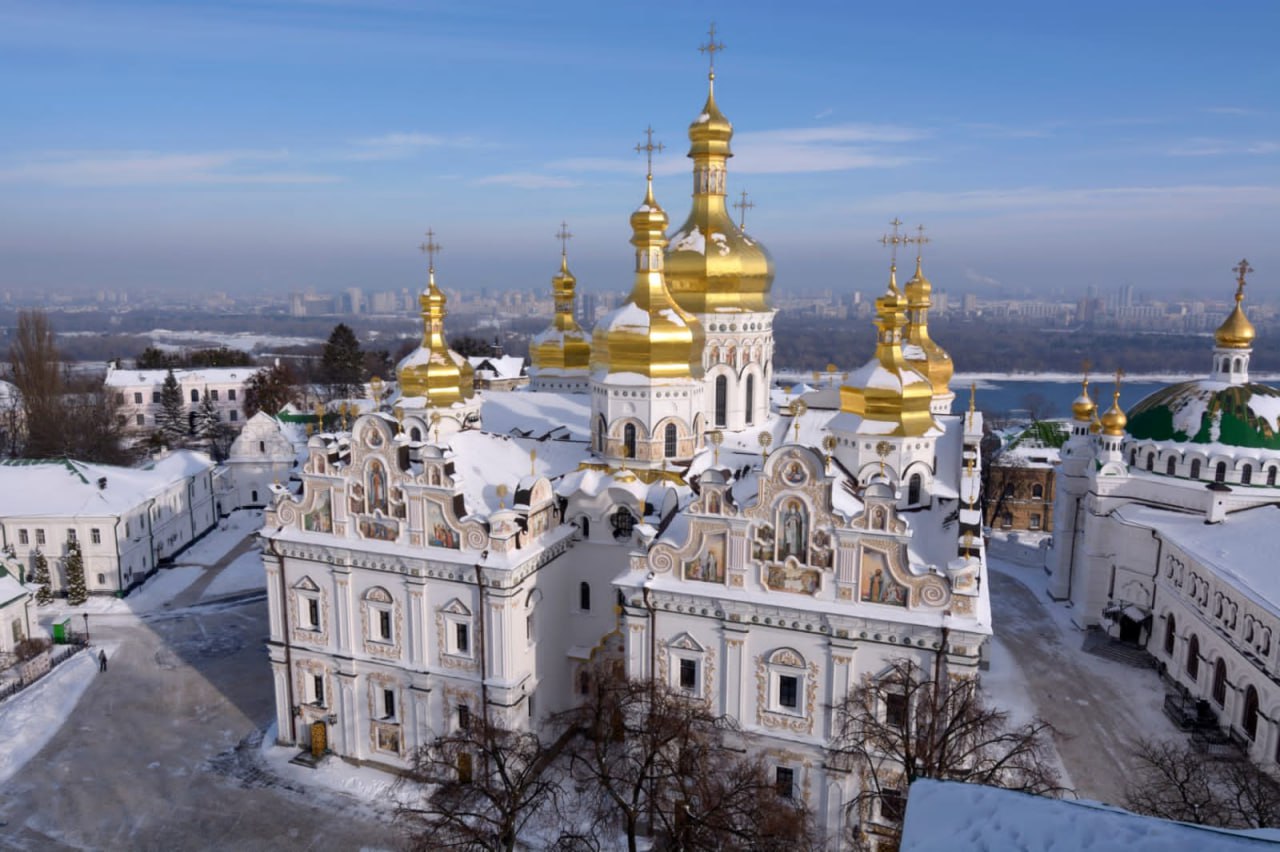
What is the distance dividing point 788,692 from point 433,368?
39.6 ft

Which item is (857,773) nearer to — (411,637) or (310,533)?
(411,637)

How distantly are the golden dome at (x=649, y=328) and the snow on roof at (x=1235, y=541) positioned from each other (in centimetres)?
1339

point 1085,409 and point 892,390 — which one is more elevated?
point 892,390

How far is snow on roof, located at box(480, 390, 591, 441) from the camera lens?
76.9 ft

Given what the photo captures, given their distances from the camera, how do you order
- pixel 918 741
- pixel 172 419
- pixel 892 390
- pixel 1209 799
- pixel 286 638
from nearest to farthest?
pixel 1209 799
pixel 918 741
pixel 892 390
pixel 286 638
pixel 172 419

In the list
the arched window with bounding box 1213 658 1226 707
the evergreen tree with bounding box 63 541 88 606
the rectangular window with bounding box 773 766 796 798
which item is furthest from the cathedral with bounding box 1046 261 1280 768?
the evergreen tree with bounding box 63 541 88 606

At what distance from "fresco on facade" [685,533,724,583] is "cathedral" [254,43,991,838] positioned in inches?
1.6

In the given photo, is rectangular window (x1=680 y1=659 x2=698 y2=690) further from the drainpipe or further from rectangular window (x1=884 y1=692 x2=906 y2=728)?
the drainpipe

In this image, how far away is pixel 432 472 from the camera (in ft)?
57.9

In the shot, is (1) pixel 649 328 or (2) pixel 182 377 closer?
(1) pixel 649 328

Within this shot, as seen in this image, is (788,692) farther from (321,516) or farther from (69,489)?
(69,489)

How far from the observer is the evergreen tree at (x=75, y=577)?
2805 cm

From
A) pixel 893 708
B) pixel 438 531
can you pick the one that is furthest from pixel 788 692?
pixel 438 531

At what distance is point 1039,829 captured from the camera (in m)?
6.80
